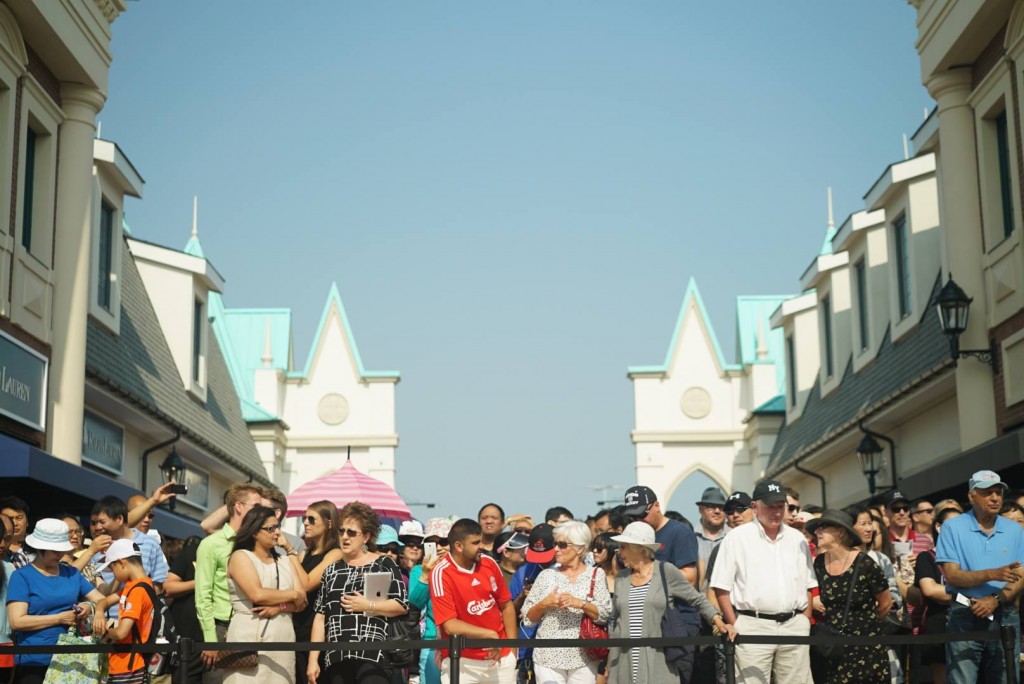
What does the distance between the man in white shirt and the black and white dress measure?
2.32 metres

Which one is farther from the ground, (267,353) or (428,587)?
(267,353)

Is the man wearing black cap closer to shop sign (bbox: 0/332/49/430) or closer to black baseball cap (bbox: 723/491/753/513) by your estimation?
black baseball cap (bbox: 723/491/753/513)

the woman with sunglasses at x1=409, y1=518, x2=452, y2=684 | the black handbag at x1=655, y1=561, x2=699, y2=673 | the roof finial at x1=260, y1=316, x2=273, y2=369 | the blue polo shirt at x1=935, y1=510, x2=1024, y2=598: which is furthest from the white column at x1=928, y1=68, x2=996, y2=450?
the roof finial at x1=260, y1=316, x2=273, y2=369

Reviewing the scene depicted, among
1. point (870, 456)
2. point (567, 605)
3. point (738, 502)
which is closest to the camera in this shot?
point (567, 605)

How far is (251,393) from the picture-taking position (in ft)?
140

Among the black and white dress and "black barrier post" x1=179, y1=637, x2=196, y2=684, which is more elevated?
the black and white dress

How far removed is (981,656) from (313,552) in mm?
5113

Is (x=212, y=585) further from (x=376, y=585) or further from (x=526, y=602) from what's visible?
(x=526, y=602)

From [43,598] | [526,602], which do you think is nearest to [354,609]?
[526,602]

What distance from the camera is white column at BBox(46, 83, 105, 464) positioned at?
57.8ft

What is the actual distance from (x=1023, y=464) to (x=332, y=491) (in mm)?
9616

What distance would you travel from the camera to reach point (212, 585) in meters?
10.1

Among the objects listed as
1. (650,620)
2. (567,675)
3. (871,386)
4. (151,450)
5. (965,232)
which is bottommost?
(567,675)

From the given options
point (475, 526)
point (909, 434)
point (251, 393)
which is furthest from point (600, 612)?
point (251, 393)
